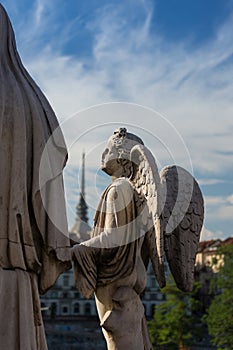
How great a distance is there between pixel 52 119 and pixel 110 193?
1.78 m

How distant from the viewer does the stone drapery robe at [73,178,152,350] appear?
6.41m

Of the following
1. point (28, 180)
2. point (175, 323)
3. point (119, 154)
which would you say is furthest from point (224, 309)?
point (28, 180)

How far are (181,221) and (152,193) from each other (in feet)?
1.70

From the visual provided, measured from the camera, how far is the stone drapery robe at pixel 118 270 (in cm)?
641

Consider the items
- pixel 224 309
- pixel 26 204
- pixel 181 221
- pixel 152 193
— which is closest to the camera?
pixel 26 204

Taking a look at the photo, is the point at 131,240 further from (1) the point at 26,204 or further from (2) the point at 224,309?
(2) the point at 224,309

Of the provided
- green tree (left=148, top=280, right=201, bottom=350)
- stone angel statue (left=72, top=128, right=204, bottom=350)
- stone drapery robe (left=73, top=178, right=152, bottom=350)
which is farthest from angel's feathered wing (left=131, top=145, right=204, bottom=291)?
green tree (left=148, top=280, right=201, bottom=350)

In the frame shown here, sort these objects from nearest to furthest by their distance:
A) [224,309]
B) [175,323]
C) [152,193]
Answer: [152,193] < [224,309] < [175,323]

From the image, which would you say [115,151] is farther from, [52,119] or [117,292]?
[52,119]

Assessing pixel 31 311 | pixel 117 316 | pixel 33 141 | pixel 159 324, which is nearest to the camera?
pixel 31 311

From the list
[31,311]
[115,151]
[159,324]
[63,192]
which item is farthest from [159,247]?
[159,324]

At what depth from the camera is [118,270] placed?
651 centimetres

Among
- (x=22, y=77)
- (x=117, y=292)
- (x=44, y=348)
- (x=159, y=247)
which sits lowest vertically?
(x=44, y=348)

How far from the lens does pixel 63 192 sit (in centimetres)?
494
